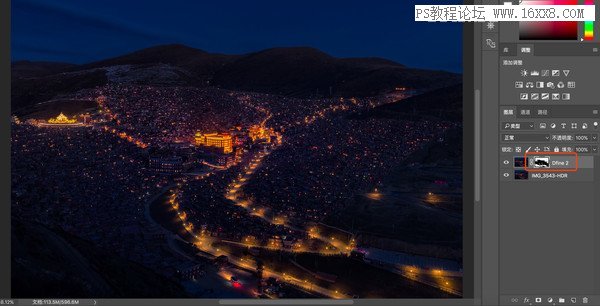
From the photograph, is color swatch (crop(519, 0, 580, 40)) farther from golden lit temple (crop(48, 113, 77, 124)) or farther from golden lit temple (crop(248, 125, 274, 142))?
golden lit temple (crop(48, 113, 77, 124))

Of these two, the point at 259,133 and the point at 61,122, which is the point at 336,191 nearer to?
the point at 259,133

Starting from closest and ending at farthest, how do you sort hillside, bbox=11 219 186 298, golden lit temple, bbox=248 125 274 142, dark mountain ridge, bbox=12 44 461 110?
hillside, bbox=11 219 186 298 < golden lit temple, bbox=248 125 274 142 < dark mountain ridge, bbox=12 44 461 110

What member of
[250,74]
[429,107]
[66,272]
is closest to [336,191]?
[66,272]

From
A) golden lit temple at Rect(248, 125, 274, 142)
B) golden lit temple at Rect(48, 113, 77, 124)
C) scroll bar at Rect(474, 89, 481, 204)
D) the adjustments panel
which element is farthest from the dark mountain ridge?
the adjustments panel

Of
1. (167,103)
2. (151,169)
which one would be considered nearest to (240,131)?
(167,103)

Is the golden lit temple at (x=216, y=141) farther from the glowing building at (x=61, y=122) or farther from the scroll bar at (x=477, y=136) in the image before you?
the scroll bar at (x=477, y=136)

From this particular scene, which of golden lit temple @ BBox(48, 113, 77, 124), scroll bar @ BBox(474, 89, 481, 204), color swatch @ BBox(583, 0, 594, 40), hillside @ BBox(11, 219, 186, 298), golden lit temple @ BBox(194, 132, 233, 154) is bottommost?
hillside @ BBox(11, 219, 186, 298)
